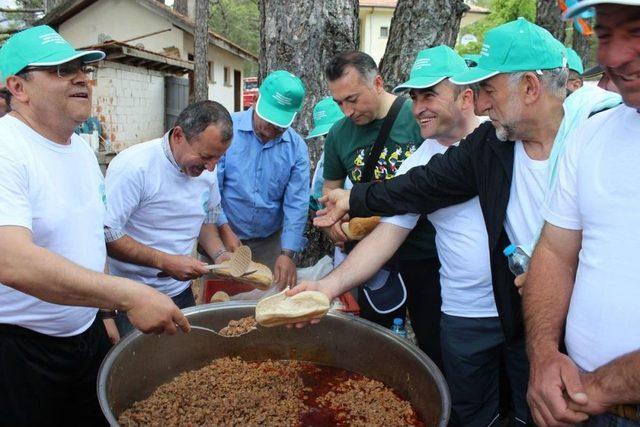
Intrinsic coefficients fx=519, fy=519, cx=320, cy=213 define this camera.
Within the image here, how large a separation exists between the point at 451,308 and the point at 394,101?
120cm

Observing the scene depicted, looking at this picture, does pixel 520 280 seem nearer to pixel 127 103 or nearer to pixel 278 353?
pixel 278 353

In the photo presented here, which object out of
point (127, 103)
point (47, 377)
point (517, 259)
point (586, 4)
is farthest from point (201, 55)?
point (586, 4)

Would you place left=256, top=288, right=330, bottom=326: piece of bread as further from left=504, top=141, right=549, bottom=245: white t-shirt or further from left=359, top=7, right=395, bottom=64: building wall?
left=359, top=7, right=395, bottom=64: building wall

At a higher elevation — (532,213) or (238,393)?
(532,213)

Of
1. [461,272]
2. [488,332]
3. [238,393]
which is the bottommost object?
[238,393]

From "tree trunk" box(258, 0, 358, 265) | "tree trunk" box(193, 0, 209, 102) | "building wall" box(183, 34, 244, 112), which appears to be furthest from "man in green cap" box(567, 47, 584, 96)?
"building wall" box(183, 34, 244, 112)

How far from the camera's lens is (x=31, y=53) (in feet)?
5.74

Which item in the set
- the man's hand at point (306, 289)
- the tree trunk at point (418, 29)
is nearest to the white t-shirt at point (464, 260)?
the man's hand at point (306, 289)

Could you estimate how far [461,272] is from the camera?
2180mm

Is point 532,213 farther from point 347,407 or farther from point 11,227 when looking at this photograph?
point 11,227

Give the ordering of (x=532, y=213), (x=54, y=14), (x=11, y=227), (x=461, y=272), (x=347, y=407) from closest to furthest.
→ 1. (x=11, y=227)
2. (x=532, y=213)
3. (x=347, y=407)
4. (x=461, y=272)
5. (x=54, y=14)

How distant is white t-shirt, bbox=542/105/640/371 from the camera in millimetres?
1300

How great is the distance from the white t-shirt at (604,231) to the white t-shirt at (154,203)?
5.86 ft

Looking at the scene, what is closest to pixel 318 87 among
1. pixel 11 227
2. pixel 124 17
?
pixel 11 227
